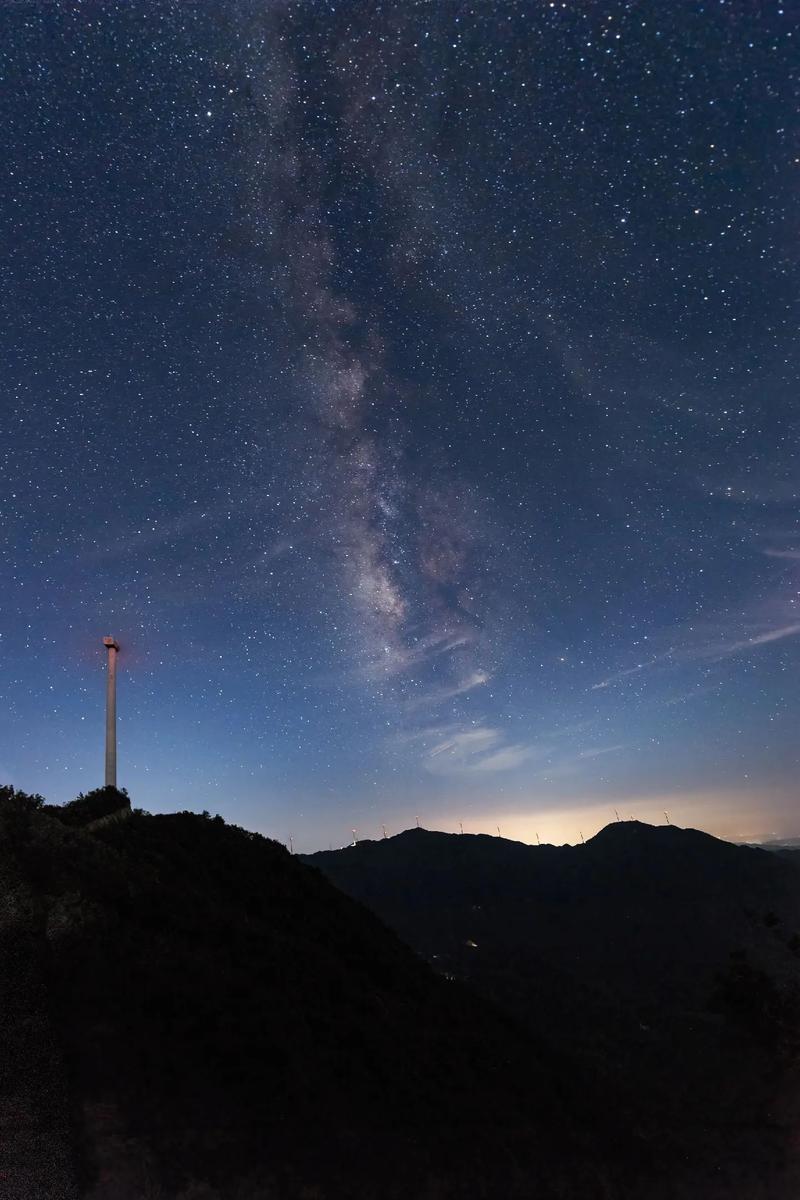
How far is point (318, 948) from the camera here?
18375mm

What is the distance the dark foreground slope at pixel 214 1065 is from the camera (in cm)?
909

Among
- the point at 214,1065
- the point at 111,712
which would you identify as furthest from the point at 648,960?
the point at 214,1065

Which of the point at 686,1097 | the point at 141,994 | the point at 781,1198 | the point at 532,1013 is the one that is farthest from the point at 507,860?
the point at 141,994

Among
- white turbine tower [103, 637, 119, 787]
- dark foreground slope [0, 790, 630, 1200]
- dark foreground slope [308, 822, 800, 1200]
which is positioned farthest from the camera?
white turbine tower [103, 637, 119, 787]

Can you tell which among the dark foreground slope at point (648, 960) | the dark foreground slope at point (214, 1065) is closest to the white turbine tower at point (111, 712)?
the dark foreground slope at point (214, 1065)

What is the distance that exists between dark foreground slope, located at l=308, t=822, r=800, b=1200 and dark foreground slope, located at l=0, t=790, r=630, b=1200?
6037 millimetres

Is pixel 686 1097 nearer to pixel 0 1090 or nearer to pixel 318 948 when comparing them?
pixel 318 948

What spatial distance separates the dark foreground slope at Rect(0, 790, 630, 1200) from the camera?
9086 mm

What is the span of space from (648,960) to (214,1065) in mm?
78240

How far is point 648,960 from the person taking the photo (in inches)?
2884

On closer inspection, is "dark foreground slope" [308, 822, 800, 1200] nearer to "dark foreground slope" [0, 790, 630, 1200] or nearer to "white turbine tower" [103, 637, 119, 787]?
"dark foreground slope" [0, 790, 630, 1200]

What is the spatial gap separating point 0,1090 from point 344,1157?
559cm

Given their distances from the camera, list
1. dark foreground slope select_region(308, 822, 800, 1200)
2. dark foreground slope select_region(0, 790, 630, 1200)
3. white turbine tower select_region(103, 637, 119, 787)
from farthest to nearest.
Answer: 1. white turbine tower select_region(103, 637, 119, 787)
2. dark foreground slope select_region(308, 822, 800, 1200)
3. dark foreground slope select_region(0, 790, 630, 1200)

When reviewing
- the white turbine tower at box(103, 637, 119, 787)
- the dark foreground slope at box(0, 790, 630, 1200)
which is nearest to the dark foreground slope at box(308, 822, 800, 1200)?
the dark foreground slope at box(0, 790, 630, 1200)
